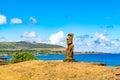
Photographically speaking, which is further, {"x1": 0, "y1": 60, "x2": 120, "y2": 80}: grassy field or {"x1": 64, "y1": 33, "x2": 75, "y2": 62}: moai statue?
{"x1": 64, "y1": 33, "x2": 75, "y2": 62}: moai statue

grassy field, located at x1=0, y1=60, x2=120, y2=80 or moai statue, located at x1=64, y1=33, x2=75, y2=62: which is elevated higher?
moai statue, located at x1=64, y1=33, x2=75, y2=62

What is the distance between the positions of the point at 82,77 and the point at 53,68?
5.76 meters

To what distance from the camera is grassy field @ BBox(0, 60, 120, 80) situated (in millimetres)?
35344

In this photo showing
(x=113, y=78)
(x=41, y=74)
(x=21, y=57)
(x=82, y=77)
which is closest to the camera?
(x=113, y=78)

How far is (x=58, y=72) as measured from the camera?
127ft

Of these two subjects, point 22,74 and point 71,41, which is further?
point 71,41

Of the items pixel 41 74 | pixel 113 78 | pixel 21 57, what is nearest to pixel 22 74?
pixel 41 74

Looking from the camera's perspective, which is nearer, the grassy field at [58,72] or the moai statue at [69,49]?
the grassy field at [58,72]

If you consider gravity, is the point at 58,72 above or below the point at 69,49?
below

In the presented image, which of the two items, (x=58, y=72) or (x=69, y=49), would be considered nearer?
(x=58, y=72)

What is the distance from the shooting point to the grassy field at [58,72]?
35.3 m

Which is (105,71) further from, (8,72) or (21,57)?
(21,57)

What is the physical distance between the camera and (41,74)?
38625 millimetres

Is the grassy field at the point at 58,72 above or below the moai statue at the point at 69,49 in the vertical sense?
below
